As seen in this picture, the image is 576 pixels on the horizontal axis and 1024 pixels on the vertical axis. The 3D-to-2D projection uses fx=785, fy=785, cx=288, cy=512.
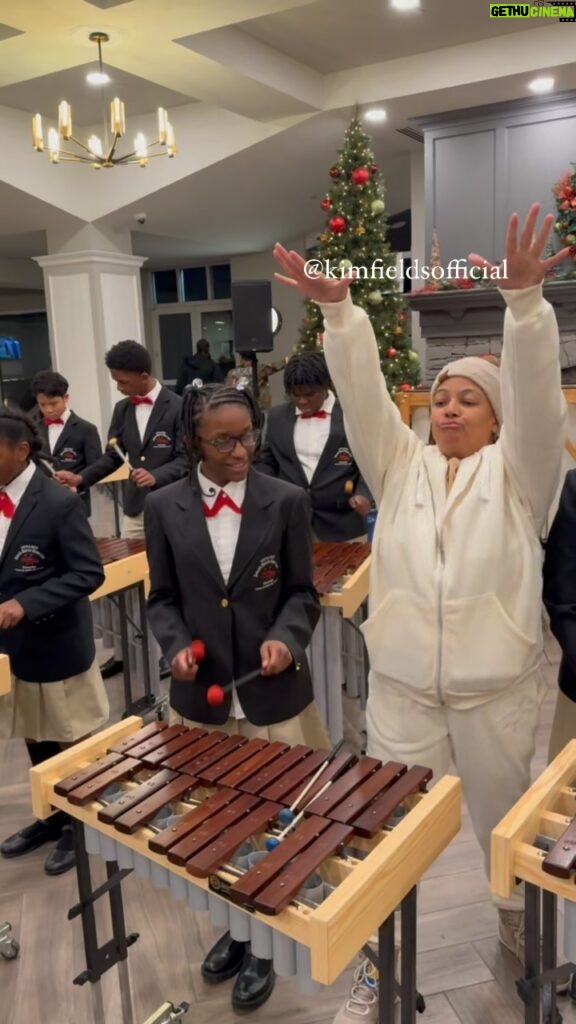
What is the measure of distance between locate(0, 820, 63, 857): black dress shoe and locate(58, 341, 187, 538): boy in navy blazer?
5.15 ft

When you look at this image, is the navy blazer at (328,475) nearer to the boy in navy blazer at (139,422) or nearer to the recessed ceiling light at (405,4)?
the boy in navy blazer at (139,422)

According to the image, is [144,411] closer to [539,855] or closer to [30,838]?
[30,838]

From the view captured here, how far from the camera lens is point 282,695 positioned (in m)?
2.10

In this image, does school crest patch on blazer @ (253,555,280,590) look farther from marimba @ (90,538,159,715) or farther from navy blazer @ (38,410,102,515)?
navy blazer @ (38,410,102,515)

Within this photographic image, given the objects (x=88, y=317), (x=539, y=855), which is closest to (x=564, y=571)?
Answer: (x=539, y=855)

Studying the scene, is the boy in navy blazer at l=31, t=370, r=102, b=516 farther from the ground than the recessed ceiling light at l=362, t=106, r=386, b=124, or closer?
closer

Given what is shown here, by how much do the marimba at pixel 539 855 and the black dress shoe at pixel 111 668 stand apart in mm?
3167

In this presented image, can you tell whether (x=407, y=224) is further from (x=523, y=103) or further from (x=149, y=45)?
(x=149, y=45)

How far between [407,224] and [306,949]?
1138 cm

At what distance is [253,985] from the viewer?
2.14 metres

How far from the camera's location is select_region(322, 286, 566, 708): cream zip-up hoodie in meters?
1.81

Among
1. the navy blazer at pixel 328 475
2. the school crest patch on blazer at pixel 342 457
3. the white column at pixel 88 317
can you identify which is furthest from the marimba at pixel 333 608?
the white column at pixel 88 317

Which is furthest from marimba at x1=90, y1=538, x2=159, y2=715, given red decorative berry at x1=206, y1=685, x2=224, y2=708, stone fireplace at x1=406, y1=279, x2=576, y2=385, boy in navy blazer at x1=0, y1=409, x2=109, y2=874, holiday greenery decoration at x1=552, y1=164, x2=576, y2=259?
holiday greenery decoration at x1=552, y1=164, x2=576, y2=259

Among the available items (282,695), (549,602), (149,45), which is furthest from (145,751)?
(149,45)
